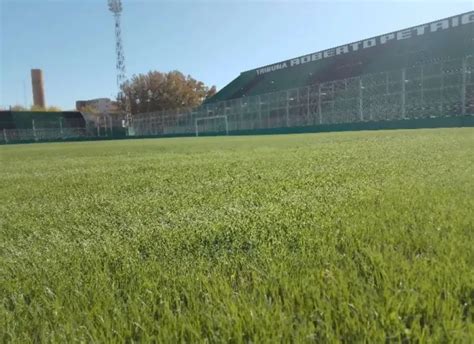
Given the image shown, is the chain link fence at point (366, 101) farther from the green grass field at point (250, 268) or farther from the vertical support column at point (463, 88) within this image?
the green grass field at point (250, 268)

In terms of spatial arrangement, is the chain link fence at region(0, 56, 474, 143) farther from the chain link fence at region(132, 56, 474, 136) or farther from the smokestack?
the smokestack

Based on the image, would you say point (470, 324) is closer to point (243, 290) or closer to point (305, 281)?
point (305, 281)

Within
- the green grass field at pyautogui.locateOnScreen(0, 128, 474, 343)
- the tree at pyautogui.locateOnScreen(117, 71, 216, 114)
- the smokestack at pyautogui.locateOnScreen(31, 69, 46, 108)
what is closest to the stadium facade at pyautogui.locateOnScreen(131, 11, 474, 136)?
the tree at pyautogui.locateOnScreen(117, 71, 216, 114)

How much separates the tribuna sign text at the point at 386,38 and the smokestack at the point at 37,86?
5485 centimetres

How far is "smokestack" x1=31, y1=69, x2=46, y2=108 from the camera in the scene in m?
79.2

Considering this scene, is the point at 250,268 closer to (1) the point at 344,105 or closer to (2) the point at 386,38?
(1) the point at 344,105

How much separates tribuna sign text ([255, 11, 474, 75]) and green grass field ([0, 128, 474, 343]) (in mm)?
35038

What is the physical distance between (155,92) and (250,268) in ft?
204

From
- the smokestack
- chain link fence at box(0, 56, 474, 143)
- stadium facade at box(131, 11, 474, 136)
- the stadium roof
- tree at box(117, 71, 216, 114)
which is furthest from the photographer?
the smokestack

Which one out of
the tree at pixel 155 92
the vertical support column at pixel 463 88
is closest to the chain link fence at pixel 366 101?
the vertical support column at pixel 463 88

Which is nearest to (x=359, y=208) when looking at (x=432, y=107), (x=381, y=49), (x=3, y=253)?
(x=3, y=253)

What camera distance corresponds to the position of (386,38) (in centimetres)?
3644

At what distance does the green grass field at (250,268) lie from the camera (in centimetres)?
101

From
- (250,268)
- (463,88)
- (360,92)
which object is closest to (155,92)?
(360,92)
